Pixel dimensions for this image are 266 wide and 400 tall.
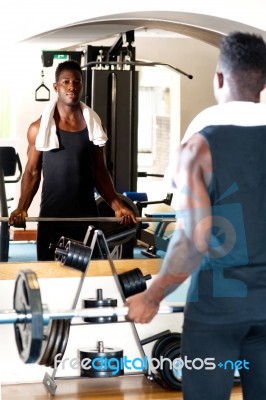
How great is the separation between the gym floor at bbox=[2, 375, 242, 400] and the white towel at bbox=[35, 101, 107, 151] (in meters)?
1.20

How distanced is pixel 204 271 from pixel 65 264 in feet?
6.45

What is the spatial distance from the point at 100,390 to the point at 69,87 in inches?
60.7

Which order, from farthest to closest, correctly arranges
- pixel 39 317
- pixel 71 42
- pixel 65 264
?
pixel 71 42 → pixel 65 264 → pixel 39 317

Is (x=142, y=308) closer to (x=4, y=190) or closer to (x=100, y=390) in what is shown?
(x=100, y=390)

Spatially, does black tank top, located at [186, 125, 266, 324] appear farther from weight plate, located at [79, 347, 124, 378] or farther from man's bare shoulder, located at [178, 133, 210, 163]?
weight plate, located at [79, 347, 124, 378]

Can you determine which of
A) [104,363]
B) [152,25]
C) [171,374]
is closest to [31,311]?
[104,363]

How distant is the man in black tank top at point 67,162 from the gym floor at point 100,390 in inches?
30.6

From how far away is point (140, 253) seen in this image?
4.54 metres

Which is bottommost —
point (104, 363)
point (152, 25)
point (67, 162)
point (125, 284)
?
point (104, 363)

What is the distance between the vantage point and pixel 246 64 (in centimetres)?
199

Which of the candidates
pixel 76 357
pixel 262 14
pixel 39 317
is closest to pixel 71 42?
pixel 262 14

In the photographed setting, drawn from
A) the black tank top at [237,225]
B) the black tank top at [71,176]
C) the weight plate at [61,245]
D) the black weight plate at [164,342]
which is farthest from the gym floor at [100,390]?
the black tank top at [237,225]

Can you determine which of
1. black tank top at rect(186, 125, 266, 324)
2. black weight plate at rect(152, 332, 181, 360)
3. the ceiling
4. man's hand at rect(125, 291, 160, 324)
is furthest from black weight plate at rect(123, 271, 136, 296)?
black tank top at rect(186, 125, 266, 324)

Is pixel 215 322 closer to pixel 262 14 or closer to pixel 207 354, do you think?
pixel 207 354
